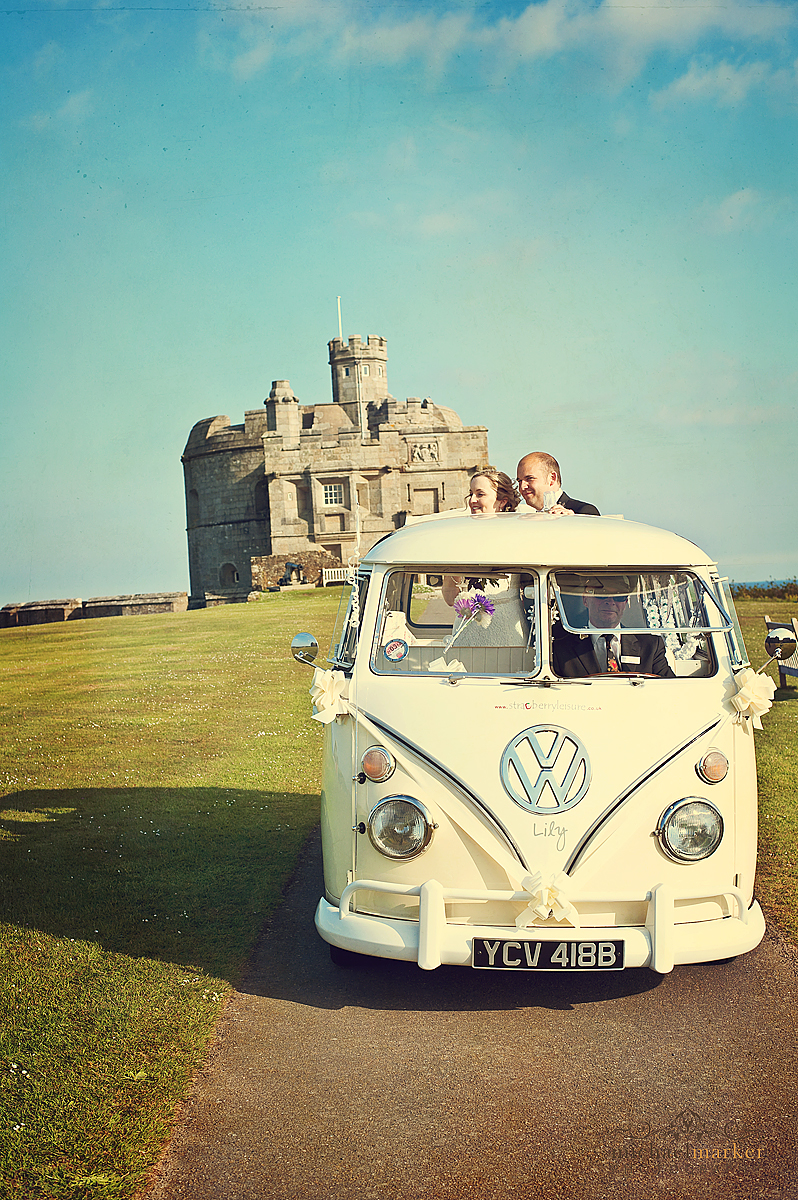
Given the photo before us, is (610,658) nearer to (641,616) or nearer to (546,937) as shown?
(641,616)

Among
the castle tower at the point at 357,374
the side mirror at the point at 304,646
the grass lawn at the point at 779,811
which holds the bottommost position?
the grass lawn at the point at 779,811

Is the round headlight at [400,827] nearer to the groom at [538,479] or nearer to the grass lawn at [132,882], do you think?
the grass lawn at [132,882]

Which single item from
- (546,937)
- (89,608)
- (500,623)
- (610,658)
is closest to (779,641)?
(610,658)

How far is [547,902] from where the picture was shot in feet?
13.9

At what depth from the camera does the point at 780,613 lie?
23.4m

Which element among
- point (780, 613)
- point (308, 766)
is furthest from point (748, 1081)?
point (780, 613)

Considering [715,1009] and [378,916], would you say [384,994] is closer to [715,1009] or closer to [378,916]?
[378,916]

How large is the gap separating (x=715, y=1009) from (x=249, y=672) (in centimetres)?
1437

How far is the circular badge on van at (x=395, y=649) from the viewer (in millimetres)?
5012

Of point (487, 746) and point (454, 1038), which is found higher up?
point (487, 746)

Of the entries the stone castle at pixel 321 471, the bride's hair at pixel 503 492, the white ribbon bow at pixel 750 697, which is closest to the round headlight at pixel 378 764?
the white ribbon bow at pixel 750 697

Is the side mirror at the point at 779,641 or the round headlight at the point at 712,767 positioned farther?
the side mirror at the point at 779,641

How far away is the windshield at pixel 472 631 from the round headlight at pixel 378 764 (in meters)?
0.50

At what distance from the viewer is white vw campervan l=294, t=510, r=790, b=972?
4289 millimetres
